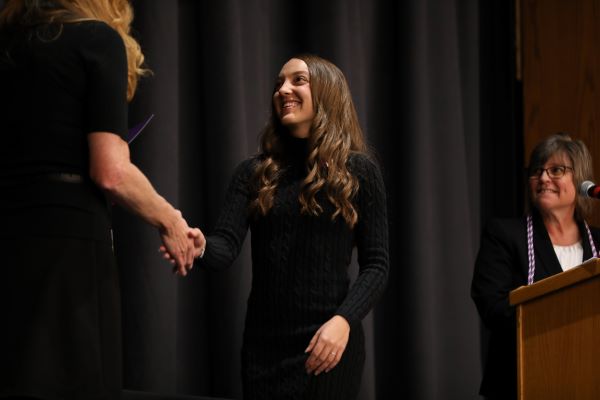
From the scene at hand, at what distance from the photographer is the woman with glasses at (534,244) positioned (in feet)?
8.32

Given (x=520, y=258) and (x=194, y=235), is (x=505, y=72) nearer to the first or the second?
(x=520, y=258)

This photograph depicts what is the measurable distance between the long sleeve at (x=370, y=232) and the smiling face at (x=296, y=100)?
151 mm

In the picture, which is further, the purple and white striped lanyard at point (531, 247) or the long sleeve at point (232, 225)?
the purple and white striped lanyard at point (531, 247)

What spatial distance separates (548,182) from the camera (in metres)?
2.70

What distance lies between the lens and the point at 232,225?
1.90 m

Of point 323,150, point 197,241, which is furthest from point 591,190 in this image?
point 197,241

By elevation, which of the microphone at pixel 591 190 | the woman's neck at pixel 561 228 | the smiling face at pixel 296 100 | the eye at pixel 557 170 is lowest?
the woman's neck at pixel 561 228

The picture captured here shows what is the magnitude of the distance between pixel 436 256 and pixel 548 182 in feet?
2.67

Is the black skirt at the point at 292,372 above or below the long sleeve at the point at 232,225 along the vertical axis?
below

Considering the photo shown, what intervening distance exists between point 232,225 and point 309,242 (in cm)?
20

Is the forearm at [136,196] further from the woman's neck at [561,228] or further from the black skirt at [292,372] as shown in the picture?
the woman's neck at [561,228]

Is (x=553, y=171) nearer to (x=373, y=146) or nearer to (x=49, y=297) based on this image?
(x=373, y=146)

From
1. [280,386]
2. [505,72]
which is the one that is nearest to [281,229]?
[280,386]

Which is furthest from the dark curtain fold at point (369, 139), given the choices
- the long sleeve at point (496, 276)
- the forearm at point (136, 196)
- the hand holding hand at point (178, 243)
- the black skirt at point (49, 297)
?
the black skirt at point (49, 297)
